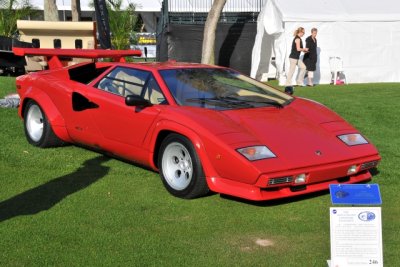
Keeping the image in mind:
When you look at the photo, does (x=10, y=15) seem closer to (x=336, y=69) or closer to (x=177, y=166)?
(x=336, y=69)

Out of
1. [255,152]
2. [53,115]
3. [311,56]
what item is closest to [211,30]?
[311,56]

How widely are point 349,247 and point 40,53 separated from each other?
560 cm

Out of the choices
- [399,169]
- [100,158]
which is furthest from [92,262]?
[399,169]

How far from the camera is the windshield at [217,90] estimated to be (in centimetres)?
574

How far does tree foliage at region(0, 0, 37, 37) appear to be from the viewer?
23.4 meters

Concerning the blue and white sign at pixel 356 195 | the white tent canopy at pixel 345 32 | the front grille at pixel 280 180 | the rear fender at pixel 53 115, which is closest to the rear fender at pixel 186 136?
the front grille at pixel 280 180

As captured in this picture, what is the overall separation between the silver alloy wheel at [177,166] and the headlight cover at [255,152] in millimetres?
572

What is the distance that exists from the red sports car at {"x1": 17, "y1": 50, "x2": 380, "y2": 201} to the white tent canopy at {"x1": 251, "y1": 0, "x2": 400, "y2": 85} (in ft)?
37.3

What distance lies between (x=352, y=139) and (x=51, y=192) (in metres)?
2.89

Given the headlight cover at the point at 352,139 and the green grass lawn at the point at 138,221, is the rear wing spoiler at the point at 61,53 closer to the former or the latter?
the green grass lawn at the point at 138,221

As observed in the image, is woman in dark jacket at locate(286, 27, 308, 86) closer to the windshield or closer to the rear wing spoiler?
the rear wing spoiler

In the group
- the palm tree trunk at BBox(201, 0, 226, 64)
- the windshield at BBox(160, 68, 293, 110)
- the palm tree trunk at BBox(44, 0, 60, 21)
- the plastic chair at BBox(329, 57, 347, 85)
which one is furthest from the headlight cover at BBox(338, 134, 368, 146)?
the palm tree trunk at BBox(44, 0, 60, 21)

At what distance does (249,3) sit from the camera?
21.4 meters

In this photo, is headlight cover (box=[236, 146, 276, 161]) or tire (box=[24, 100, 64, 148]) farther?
tire (box=[24, 100, 64, 148])
